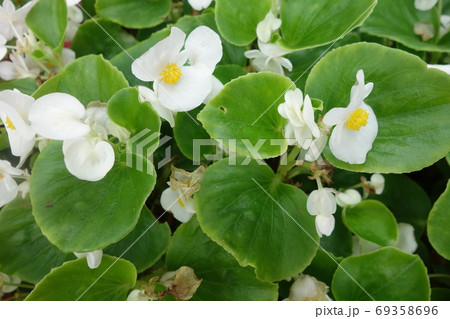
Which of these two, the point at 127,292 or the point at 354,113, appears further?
the point at 127,292

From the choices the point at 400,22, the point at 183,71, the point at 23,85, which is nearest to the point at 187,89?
the point at 183,71

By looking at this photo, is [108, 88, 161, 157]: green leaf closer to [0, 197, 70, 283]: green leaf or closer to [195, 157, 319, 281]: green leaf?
[195, 157, 319, 281]: green leaf

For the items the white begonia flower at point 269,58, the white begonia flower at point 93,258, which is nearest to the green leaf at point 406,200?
the white begonia flower at point 269,58

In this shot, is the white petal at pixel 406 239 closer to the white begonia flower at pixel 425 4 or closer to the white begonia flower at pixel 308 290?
the white begonia flower at pixel 308 290

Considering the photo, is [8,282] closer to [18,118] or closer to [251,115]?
[18,118]

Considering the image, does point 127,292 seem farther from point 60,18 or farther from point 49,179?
point 60,18

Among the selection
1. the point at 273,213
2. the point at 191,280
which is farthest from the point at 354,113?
the point at 191,280

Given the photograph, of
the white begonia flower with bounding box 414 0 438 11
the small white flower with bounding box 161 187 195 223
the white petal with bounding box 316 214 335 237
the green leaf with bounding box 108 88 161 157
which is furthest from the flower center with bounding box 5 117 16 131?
the white begonia flower with bounding box 414 0 438 11
